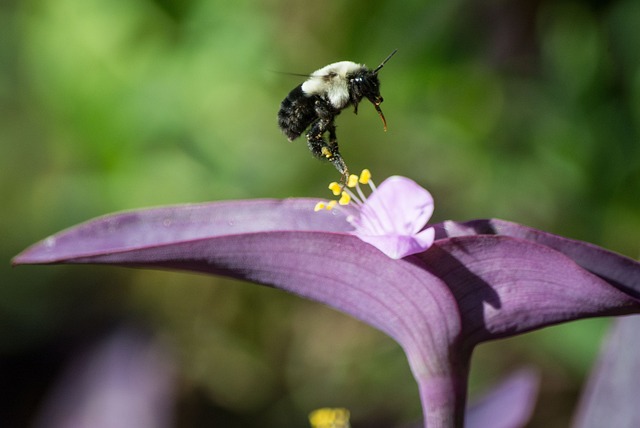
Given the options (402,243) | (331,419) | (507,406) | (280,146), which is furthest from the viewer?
(280,146)

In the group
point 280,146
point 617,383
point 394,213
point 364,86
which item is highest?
point 280,146

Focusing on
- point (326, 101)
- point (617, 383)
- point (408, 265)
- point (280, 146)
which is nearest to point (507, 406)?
point (617, 383)

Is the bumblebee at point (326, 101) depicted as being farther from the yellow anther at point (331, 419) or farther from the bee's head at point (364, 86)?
the yellow anther at point (331, 419)

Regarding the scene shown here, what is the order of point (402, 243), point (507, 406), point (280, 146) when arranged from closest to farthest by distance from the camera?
point (402, 243) → point (507, 406) → point (280, 146)

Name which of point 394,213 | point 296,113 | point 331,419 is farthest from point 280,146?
point 394,213

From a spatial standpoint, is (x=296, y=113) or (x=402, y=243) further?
(x=296, y=113)

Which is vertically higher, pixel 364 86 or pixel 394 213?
pixel 364 86

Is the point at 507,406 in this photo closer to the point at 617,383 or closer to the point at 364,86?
the point at 617,383

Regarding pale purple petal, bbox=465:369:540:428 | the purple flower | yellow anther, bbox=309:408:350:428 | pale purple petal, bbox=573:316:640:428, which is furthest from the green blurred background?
the purple flower

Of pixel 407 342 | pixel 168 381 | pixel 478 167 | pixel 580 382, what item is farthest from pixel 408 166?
pixel 407 342
